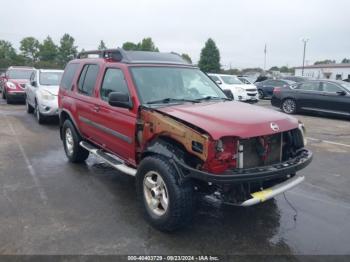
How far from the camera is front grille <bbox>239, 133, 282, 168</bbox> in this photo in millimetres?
3740

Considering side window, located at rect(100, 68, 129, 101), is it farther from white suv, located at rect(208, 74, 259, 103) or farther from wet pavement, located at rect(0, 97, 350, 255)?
white suv, located at rect(208, 74, 259, 103)

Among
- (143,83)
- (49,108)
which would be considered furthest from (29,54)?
(143,83)

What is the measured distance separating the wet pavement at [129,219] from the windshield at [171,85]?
149 centimetres

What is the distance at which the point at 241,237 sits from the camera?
392cm

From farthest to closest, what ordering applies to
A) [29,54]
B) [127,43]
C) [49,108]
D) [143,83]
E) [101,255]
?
[29,54] → [127,43] → [49,108] → [143,83] → [101,255]

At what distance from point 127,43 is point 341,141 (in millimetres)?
66706

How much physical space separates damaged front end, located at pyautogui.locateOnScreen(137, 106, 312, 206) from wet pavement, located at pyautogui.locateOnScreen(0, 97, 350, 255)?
0.55 m

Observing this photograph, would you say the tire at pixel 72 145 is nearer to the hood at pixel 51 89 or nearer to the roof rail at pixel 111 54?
the roof rail at pixel 111 54

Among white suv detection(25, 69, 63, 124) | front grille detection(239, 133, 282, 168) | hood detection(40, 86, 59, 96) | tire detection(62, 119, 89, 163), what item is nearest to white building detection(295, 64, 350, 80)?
white suv detection(25, 69, 63, 124)

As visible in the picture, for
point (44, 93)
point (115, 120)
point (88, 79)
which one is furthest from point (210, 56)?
point (115, 120)

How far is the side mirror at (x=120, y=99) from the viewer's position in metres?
4.35

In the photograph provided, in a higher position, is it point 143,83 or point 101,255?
point 143,83

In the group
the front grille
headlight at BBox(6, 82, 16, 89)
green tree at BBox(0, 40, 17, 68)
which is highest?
green tree at BBox(0, 40, 17, 68)

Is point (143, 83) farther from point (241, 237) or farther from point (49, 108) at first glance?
point (49, 108)
